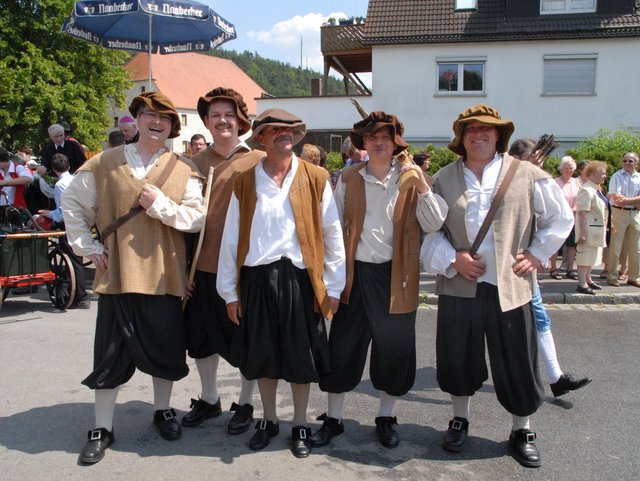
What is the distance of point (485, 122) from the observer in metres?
3.24

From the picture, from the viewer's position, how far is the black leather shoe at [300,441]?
3457 millimetres

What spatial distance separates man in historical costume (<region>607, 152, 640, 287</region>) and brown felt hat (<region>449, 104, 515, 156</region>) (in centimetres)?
585

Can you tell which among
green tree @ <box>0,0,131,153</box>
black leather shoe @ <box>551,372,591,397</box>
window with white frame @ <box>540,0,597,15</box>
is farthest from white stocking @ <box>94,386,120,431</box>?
green tree @ <box>0,0,131,153</box>

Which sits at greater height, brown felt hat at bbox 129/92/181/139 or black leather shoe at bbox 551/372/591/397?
brown felt hat at bbox 129/92/181/139

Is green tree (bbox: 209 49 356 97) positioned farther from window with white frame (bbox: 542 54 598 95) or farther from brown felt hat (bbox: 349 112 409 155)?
brown felt hat (bbox: 349 112 409 155)

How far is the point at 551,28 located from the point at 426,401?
18264 millimetres

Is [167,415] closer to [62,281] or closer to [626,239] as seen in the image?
[62,281]

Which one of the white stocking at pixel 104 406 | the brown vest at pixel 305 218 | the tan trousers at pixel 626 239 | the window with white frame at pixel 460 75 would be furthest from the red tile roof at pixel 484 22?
the white stocking at pixel 104 406

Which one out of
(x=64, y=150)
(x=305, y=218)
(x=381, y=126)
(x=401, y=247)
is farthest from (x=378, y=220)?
(x=64, y=150)

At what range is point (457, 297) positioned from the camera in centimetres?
343

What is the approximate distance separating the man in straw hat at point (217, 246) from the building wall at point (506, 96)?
51.8 ft

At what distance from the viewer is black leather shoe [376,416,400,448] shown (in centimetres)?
359

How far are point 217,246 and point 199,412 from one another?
1159 mm

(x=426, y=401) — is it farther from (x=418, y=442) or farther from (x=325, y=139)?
(x=325, y=139)
